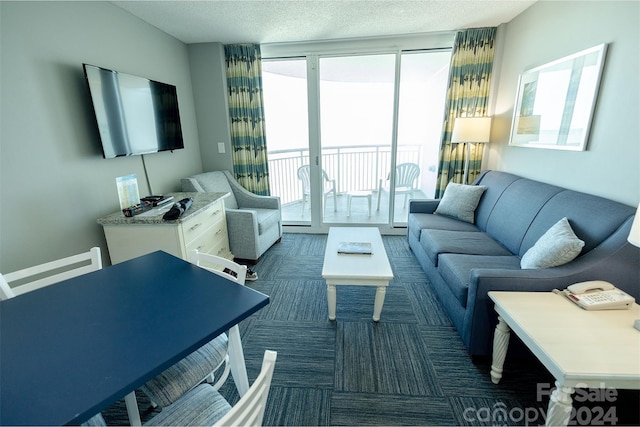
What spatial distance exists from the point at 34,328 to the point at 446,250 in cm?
243

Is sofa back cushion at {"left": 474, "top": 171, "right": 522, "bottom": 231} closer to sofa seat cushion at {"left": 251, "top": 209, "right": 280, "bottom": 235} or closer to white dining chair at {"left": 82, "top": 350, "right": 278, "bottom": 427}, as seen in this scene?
sofa seat cushion at {"left": 251, "top": 209, "right": 280, "bottom": 235}

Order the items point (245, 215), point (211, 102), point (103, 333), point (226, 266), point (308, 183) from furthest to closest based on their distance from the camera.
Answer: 1. point (308, 183)
2. point (211, 102)
3. point (245, 215)
4. point (226, 266)
5. point (103, 333)

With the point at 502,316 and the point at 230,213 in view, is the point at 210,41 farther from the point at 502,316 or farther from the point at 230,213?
the point at 502,316

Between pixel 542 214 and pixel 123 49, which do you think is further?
pixel 123 49

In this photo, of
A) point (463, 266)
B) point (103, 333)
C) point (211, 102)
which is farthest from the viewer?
point (211, 102)

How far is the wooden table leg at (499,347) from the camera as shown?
59.6 inches

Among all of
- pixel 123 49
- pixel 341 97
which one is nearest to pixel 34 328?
pixel 123 49

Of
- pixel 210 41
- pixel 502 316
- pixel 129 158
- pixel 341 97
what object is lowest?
pixel 502 316

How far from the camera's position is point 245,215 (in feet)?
9.71

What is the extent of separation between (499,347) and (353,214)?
312 centimetres

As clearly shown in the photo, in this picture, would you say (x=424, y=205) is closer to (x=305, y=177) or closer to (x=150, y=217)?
(x=305, y=177)

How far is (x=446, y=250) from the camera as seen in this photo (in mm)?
2299

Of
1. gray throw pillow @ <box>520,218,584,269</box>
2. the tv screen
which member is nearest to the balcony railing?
the tv screen

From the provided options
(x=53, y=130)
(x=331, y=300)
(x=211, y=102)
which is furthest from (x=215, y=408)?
(x=211, y=102)
